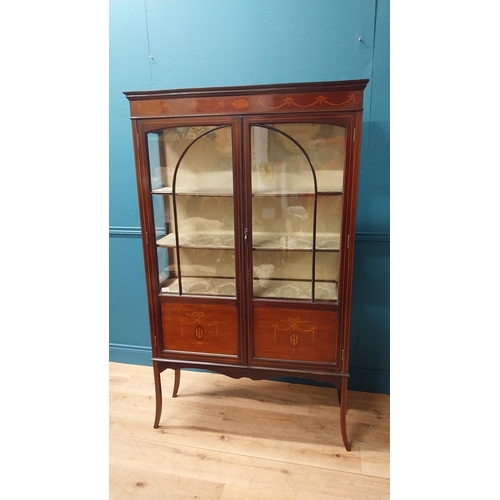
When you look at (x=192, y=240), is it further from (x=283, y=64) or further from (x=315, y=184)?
(x=283, y=64)

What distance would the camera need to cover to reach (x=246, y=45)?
185 centimetres

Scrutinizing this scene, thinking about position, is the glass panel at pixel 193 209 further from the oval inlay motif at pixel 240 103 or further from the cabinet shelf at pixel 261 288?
the oval inlay motif at pixel 240 103

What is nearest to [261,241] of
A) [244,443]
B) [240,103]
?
[240,103]

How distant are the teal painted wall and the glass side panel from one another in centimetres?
38

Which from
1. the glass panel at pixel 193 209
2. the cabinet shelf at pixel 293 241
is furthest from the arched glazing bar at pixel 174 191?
the cabinet shelf at pixel 293 241

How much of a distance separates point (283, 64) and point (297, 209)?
791mm

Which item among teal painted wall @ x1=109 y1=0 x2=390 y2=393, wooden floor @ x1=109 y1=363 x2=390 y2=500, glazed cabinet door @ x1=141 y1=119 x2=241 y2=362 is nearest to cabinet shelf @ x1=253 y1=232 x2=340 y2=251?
glazed cabinet door @ x1=141 y1=119 x2=241 y2=362

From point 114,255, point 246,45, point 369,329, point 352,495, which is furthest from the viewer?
point 114,255

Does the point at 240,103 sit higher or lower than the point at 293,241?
higher

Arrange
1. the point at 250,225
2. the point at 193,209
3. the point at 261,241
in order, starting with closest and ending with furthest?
the point at 250,225 → the point at 261,241 → the point at 193,209

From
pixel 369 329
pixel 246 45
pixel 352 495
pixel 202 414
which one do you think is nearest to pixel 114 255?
pixel 202 414

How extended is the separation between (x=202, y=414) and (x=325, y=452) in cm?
68

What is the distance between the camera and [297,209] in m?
1.68
